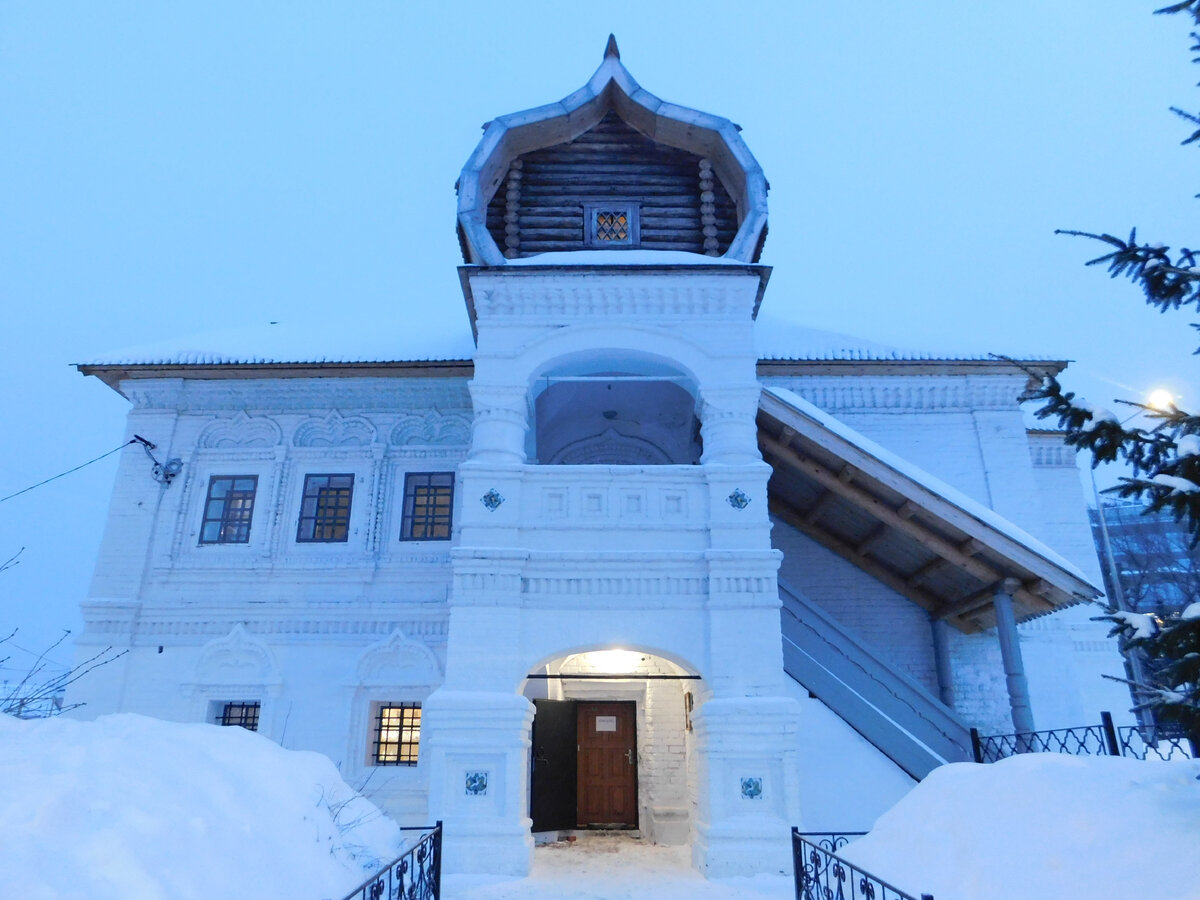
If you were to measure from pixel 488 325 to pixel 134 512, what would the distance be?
6408 mm

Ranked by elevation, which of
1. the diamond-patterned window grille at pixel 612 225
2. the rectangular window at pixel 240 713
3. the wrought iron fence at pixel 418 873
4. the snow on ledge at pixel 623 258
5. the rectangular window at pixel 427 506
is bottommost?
the wrought iron fence at pixel 418 873

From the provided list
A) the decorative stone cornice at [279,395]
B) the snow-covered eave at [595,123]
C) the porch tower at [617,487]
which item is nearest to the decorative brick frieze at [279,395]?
the decorative stone cornice at [279,395]

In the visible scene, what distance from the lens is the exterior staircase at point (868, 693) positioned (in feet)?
27.9

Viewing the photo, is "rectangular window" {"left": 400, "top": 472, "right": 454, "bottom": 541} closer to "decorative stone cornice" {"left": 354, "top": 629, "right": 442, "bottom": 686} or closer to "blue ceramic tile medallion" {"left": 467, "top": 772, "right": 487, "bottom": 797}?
"decorative stone cornice" {"left": 354, "top": 629, "right": 442, "bottom": 686}

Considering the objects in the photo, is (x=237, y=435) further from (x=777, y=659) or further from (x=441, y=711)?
(x=777, y=659)

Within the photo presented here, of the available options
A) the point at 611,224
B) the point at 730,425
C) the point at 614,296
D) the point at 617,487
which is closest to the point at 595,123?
the point at 611,224

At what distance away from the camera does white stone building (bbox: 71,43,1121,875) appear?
8062 mm

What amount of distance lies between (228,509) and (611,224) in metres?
7.03

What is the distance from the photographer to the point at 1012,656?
352 inches

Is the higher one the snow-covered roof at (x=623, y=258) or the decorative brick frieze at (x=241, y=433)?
the snow-covered roof at (x=623, y=258)

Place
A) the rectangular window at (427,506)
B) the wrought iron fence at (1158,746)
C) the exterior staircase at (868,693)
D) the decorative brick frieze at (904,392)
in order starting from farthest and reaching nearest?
the decorative brick frieze at (904,392) → the rectangular window at (427,506) → the exterior staircase at (868,693) → the wrought iron fence at (1158,746)

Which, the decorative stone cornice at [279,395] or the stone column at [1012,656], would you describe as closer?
the stone column at [1012,656]

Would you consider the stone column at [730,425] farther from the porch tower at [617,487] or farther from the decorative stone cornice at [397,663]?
the decorative stone cornice at [397,663]

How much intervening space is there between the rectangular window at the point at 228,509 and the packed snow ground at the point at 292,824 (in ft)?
21.6
